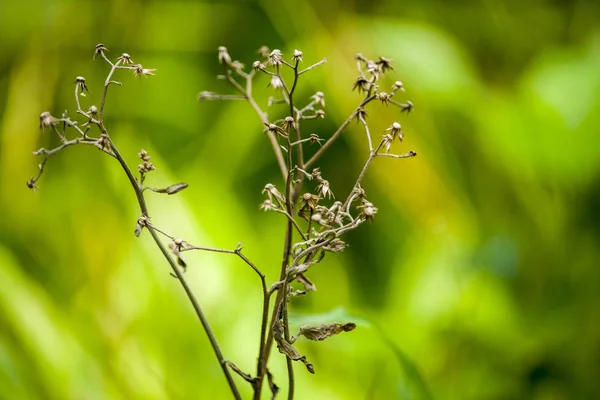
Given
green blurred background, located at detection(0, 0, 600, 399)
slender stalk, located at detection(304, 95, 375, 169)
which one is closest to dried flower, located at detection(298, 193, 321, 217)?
slender stalk, located at detection(304, 95, 375, 169)

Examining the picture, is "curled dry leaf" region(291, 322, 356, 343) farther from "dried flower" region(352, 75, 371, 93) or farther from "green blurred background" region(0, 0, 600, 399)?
"green blurred background" region(0, 0, 600, 399)

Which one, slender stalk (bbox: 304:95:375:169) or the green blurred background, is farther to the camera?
the green blurred background

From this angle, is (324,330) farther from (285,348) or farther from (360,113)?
(360,113)

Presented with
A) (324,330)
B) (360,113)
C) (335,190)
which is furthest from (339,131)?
(335,190)

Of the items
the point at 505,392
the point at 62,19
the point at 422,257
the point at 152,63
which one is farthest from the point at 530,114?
the point at 62,19

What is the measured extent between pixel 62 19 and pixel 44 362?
1.46 feet

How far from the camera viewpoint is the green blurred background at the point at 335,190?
2.71ft

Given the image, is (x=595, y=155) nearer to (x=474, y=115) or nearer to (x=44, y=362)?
(x=474, y=115)

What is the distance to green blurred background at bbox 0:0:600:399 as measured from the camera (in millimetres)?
827

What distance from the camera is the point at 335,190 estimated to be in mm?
852

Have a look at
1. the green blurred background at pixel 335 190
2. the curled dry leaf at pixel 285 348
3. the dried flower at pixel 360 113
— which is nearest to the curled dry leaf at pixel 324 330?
the curled dry leaf at pixel 285 348

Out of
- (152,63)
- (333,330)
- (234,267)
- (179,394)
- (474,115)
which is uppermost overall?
(152,63)

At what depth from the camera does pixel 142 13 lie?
0.87m

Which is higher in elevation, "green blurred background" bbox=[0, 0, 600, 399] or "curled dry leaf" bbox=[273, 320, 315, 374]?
"green blurred background" bbox=[0, 0, 600, 399]
